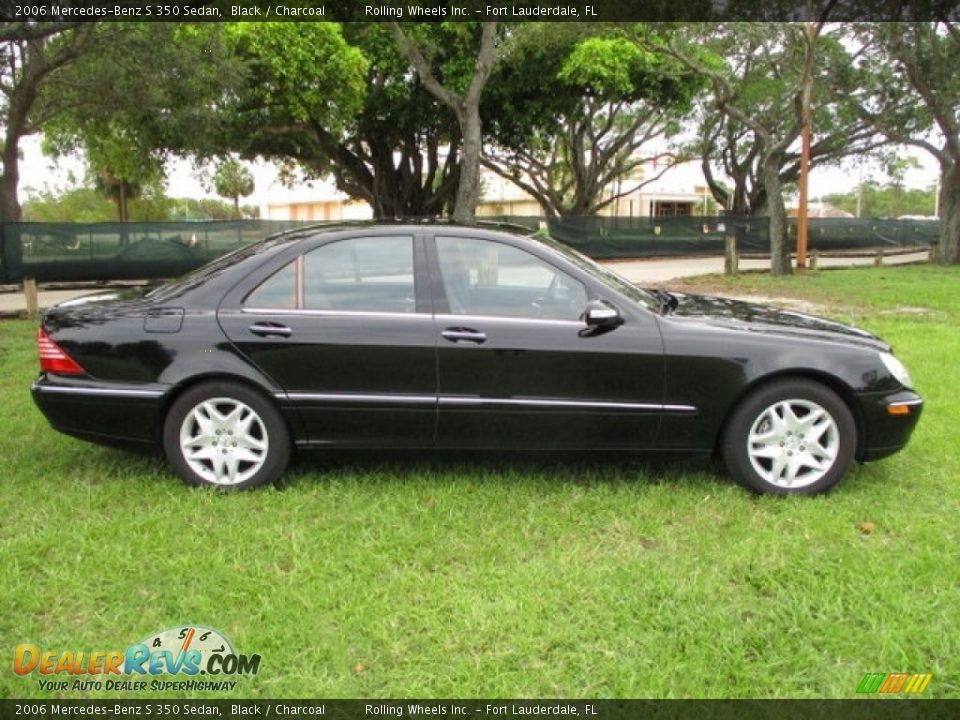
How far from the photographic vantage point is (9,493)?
4.18 metres

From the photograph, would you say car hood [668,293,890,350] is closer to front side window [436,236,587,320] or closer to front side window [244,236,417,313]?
front side window [436,236,587,320]

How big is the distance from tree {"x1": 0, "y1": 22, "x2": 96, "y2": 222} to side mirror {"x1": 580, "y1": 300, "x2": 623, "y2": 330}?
8060mm

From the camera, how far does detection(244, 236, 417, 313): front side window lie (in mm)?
4188

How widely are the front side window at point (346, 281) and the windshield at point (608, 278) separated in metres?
0.84

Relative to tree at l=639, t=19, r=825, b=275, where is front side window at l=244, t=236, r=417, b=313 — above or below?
below

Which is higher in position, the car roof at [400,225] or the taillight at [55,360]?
the car roof at [400,225]

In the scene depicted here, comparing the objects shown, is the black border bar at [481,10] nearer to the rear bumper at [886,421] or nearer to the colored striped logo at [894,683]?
the rear bumper at [886,421]

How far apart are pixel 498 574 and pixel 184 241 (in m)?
18.5

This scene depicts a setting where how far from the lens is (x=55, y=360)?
Result: 13.8ft

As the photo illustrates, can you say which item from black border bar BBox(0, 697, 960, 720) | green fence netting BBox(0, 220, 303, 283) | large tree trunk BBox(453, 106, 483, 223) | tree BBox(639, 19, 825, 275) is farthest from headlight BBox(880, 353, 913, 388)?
green fence netting BBox(0, 220, 303, 283)

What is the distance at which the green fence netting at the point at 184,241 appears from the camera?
1728 centimetres

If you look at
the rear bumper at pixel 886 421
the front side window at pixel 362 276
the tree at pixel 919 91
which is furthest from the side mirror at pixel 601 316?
the tree at pixel 919 91

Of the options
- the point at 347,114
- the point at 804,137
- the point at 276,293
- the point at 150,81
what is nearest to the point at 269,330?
the point at 276,293

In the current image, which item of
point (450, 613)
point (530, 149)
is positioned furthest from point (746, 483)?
point (530, 149)
